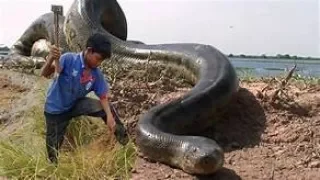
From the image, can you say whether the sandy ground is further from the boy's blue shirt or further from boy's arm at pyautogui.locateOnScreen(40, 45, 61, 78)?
boy's arm at pyautogui.locateOnScreen(40, 45, 61, 78)

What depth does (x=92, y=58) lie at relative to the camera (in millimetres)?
A: 6621

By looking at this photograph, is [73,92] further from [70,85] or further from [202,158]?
[202,158]

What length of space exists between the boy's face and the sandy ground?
130cm

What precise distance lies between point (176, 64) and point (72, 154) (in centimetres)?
401

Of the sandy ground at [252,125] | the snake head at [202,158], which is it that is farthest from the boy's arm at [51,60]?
the snake head at [202,158]

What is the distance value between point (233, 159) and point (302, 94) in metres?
2.49

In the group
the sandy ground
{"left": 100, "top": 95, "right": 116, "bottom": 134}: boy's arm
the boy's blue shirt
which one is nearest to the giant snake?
the sandy ground

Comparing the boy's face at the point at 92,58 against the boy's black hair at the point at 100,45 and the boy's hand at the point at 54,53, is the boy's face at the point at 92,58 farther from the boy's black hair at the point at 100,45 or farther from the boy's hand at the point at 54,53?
the boy's hand at the point at 54,53

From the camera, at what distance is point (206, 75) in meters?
9.16

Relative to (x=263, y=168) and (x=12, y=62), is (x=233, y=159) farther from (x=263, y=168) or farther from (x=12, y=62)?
(x=12, y=62)

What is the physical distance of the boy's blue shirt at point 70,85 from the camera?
677 centimetres

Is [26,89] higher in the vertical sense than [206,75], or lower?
lower

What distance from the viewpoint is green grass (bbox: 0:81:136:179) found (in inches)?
264

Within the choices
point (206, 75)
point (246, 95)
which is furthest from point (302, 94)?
point (206, 75)
